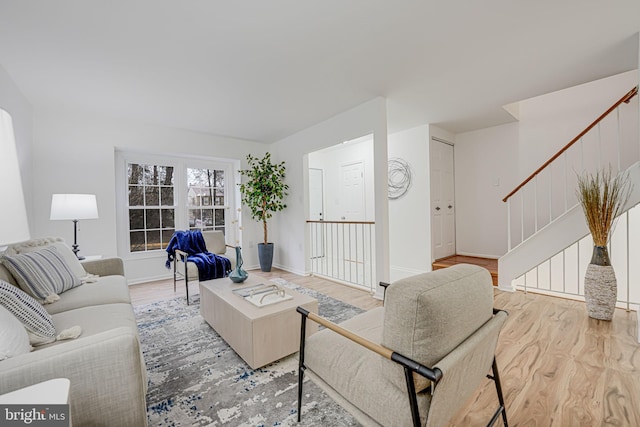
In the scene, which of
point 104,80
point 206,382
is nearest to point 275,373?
point 206,382

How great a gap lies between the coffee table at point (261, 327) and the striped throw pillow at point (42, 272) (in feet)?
3.59

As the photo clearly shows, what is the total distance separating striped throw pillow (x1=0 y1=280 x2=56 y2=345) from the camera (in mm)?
1182

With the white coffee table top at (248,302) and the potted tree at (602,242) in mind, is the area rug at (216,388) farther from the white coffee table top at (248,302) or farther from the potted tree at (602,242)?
the potted tree at (602,242)

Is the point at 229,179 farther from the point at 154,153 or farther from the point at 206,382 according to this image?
the point at 206,382

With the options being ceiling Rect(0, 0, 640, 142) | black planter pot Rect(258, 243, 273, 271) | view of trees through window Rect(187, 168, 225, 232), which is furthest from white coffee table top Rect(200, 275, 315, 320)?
view of trees through window Rect(187, 168, 225, 232)

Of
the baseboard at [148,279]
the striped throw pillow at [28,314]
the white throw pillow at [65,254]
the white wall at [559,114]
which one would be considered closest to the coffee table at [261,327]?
the striped throw pillow at [28,314]

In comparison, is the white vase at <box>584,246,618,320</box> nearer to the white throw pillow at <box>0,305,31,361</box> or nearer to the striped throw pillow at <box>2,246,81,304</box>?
the white throw pillow at <box>0,305,31,361</box>

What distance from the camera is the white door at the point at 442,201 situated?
4543mm

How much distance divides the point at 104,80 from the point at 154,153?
65.6 inches

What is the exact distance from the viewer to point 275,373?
5.97 ft

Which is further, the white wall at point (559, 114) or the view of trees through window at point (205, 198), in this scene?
the view of trees through window at point (205, 198)

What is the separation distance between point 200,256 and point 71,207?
1387 millimetres

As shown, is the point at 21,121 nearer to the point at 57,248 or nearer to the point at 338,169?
the point at 57,248

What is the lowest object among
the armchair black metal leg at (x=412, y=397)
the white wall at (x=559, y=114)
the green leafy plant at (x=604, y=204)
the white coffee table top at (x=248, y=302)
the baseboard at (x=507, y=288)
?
the baseboard at (x=507, y=288)
